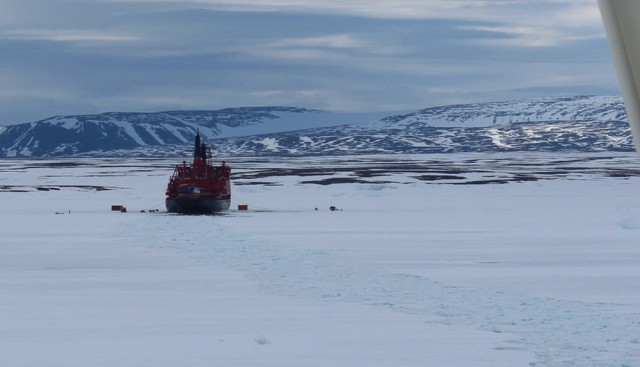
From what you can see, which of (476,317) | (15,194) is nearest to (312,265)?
(476,317)

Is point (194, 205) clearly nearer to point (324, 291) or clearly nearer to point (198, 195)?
point (198, 195)

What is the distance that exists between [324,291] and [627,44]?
11015 mm

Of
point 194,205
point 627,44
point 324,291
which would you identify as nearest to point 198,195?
point 194,205

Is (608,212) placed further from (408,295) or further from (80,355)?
(80,355)

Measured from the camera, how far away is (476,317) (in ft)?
32.5

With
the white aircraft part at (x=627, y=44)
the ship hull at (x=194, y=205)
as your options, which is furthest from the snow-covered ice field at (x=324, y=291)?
the white aircraft part at (x=627, y=44)

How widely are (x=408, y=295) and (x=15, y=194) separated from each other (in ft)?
133

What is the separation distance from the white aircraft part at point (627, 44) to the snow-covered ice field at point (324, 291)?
6147mm

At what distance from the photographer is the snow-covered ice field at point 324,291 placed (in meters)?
7.91

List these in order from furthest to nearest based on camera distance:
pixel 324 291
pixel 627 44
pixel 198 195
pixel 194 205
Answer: pixel 198 195
pixel 194 205
pixel 324 291
pixel 627 44

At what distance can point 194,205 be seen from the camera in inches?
1415

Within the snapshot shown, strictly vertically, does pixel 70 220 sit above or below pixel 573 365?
above

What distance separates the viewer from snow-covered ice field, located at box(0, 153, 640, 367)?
25.9ft

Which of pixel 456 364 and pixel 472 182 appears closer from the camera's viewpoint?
pixel 456 364
